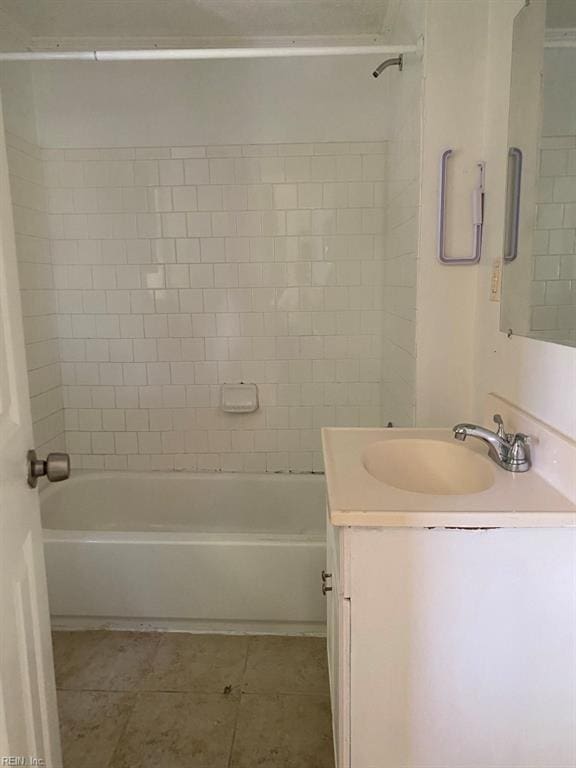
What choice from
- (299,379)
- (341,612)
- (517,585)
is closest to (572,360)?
(517,585)

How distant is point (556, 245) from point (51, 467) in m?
1.22

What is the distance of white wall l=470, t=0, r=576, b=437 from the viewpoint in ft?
3.94

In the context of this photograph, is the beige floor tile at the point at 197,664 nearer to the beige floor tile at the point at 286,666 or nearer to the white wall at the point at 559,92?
the beige floor tile at the point at 286,666

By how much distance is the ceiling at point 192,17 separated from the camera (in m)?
2.28

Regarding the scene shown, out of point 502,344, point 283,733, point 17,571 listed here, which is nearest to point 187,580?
point 283,733

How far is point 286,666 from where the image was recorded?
202cm

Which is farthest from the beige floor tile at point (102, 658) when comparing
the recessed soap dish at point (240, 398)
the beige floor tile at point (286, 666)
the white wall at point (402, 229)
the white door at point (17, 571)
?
the white wall at point (402, 229)

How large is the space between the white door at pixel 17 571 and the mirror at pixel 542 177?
1145 millimetres

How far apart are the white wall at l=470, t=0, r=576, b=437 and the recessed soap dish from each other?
1.28m

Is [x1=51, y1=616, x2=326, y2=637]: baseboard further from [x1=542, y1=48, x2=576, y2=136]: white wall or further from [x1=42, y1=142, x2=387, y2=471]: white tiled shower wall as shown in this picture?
[x1=542, y1=48, x2=576, y2=136]: white wall

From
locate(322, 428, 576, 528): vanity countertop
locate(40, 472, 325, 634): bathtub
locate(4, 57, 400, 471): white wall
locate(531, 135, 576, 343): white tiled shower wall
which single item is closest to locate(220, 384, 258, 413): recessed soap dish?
locate(4, 57, 400, 471): white wall

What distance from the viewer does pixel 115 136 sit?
2656mm

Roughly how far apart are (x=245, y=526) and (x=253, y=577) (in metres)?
0.71

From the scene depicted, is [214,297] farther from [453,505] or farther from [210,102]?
[453,505]
